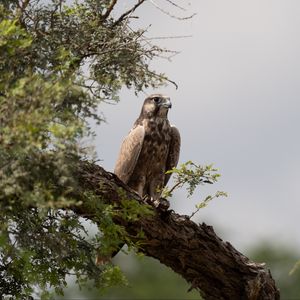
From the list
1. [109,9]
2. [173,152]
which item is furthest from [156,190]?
[109,9]

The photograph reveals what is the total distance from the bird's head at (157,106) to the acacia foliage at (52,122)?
1.95 m

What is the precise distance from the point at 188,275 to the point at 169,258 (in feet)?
0.84

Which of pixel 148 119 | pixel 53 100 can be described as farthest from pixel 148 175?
pixel 53 100

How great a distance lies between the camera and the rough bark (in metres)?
8.55

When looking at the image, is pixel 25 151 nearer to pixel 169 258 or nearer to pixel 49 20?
pixel 49 20

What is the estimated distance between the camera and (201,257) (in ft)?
29.0

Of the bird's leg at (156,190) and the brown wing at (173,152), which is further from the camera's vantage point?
the brown wing at (173,152)

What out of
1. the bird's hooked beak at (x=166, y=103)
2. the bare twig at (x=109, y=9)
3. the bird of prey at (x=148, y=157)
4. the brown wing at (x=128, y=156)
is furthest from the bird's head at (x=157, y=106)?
the bare twig at (x=109, y=9)

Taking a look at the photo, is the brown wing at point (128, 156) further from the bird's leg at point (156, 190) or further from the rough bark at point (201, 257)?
the rough bark at point (201, 257)

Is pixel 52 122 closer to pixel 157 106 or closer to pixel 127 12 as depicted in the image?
pixel 127 12

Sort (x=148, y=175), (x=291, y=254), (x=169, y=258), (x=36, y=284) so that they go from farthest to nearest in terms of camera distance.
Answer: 1. (x=291, y=254)
2. (x=148, y=175)
3. (x=169, y=258)
4. (x=36, y=284)

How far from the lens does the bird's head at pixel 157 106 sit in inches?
410

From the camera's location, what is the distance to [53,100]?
6.57 meters

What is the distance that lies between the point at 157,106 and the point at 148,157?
659mm
